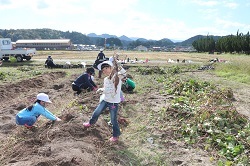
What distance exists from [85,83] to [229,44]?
54611 millimetres

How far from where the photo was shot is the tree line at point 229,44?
53.3 metres

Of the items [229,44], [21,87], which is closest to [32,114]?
[21,87]

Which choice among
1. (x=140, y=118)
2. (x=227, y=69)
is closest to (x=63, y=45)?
(x=227, y=69)

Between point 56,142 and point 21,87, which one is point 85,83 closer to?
point 21,87

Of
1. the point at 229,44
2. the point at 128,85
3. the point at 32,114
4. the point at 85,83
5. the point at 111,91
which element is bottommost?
the point at 32,114

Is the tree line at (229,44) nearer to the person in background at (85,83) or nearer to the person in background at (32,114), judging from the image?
the person in background at (85,83)

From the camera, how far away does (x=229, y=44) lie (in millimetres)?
59531

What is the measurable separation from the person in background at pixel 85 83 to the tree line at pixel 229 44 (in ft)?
158

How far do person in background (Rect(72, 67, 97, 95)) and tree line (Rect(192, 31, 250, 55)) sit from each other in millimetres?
48118

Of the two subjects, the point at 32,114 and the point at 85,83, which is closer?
the point at 32,114

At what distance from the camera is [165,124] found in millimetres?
6707

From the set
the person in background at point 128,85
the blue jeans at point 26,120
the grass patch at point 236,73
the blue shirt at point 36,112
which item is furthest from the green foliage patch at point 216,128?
the grass patch at point 236,73

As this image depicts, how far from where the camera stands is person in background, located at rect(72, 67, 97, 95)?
34.2 feet

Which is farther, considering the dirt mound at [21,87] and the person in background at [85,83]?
the dirt mound at [21,87]
